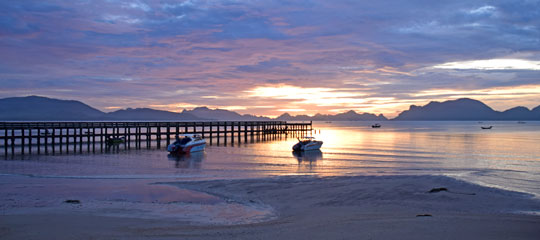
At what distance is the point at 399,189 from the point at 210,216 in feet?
29.7

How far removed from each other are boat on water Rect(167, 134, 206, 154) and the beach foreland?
18.1 metres

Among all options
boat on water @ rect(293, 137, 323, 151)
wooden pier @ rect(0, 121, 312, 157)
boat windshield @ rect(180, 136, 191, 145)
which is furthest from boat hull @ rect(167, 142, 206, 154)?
boat on water @ rect(293, 137, 323, 151)

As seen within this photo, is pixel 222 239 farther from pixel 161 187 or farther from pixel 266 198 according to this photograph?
pixel 161 187

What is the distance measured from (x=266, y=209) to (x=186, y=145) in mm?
26757

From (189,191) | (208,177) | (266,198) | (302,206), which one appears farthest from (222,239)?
(208,177)

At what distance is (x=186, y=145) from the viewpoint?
40.2 m

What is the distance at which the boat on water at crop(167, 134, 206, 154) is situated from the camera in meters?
40.0

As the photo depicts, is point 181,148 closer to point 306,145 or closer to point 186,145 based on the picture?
point 186,145

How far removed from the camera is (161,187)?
19609mm

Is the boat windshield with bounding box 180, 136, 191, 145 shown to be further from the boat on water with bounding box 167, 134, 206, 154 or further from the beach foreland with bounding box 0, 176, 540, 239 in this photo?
the beach foreland with bounding box 0, 176, 540, 239

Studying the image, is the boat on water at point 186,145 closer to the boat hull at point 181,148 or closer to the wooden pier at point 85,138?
the boat hull at point 181,148

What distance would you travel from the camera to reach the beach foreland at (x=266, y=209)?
1100 centimetres

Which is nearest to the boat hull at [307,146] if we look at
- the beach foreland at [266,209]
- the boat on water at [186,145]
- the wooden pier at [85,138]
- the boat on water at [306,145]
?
the boat on water at [306,145]

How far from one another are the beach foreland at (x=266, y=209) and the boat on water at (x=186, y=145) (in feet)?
59.4
